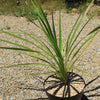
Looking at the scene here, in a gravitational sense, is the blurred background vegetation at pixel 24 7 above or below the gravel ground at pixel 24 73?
above

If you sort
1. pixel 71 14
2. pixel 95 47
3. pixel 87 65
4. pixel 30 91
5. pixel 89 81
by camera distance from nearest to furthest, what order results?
pixel 30 91 → pixel 89 81 → pixel 87 65 → pixel 95 47 → pixel 71 14

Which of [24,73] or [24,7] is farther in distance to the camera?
[24,7]

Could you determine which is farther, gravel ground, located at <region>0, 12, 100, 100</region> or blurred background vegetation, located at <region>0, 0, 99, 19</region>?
blurred background vegetation, located at <region>0, 0, 99, 19</region>

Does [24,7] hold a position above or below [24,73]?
above

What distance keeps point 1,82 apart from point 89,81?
4.50 ft

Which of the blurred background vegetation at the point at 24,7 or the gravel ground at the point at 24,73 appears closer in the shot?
the gravel ground at the point at 24,73

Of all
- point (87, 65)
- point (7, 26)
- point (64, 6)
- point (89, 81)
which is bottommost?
point (89, 81)

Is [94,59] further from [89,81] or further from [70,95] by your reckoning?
[70,95]

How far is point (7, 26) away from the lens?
15.1 ft

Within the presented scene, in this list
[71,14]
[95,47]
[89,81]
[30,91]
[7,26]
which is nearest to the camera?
[30,91]

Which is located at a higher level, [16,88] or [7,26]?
[7,26]

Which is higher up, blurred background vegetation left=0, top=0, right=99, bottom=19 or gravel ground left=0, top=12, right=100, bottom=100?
blurred background vegetation left=0, top=0, right=99, bottom=19

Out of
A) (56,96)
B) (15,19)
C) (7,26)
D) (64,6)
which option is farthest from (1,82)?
(64,6)

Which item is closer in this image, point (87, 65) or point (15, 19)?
point (87, 65)
